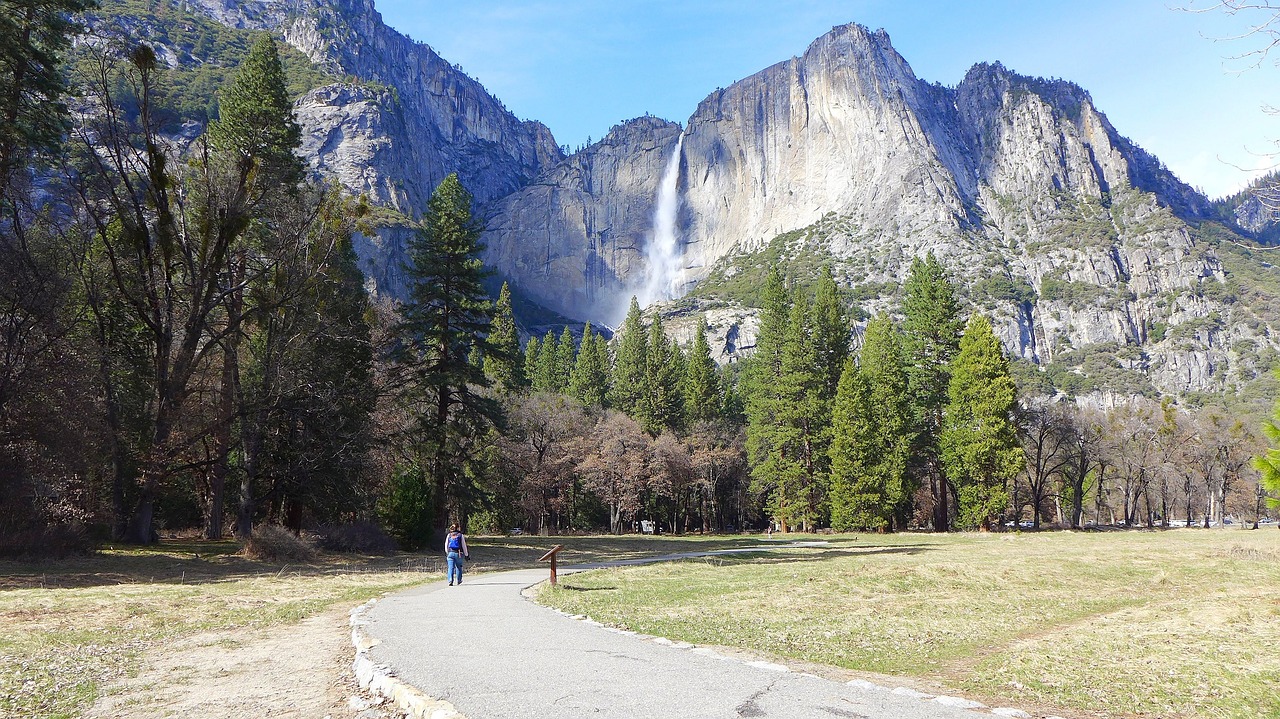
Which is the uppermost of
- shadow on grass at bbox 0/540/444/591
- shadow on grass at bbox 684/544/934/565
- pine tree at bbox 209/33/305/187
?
pine tree at bbox 209/33/305/187

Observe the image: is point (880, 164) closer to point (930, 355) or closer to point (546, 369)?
point (546, 369)

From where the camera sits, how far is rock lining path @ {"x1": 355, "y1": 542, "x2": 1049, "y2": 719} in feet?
17.6

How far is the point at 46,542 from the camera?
57.1ft

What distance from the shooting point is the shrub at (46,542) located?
16.8m

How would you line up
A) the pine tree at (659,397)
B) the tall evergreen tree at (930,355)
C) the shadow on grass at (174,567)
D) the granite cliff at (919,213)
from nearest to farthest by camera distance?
the shadow on grass at (174,567) < the tall evergreen tree at (930,355) < the pine tree at (659,397) < the granite cliff at (919,213)

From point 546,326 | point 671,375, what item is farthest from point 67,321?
point 546,326

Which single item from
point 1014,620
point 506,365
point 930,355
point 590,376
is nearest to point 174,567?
point 1014,620

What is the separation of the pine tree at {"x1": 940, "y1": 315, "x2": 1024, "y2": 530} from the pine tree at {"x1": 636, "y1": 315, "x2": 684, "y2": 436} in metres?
25.2

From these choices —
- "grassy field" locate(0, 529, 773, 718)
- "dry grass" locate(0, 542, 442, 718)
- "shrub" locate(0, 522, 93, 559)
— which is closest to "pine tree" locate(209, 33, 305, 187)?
"shrub" locate(0, 522, 93, 559)

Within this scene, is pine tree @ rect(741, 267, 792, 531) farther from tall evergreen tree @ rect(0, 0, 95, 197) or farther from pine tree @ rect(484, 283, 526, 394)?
tall evergreen tree @ rect(0, 0, 95, 197)

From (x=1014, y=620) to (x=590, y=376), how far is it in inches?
2403

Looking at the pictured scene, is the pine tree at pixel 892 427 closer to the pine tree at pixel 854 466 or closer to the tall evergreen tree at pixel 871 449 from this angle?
the tall evergreen tree at pixel 871 449

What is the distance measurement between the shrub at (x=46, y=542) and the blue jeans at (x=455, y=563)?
10548 mm

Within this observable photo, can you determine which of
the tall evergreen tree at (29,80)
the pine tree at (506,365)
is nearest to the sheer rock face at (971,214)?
the pine tree at (506,365)
